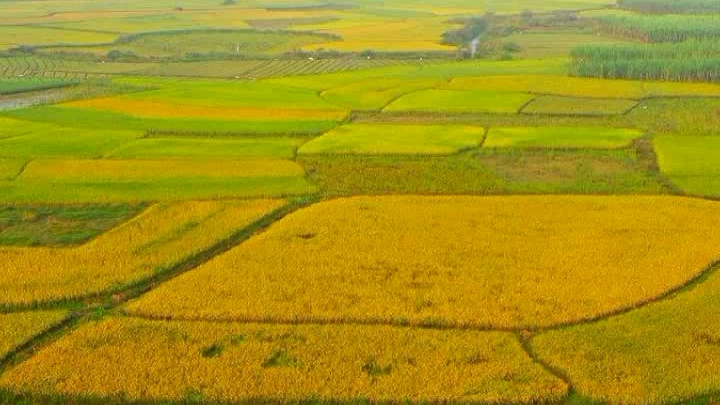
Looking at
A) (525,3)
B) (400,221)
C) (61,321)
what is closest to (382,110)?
(400,221)

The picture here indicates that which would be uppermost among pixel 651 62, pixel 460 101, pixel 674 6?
pixel 460 101

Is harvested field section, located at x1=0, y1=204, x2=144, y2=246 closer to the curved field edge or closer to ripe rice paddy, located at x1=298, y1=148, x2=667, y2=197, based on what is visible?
the curved field edge

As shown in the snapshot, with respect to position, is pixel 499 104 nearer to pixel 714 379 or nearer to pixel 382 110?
pixel 382 110

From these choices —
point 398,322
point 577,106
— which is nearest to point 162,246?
point 398,322

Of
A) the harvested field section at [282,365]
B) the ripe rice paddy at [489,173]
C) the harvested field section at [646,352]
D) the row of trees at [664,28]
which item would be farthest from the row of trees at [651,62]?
the harvested field section at [282,365]

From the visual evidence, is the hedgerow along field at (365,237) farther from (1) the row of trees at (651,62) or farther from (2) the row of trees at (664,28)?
(2) the row of trees at (664,28)

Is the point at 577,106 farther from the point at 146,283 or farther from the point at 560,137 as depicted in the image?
the point at 146,283
